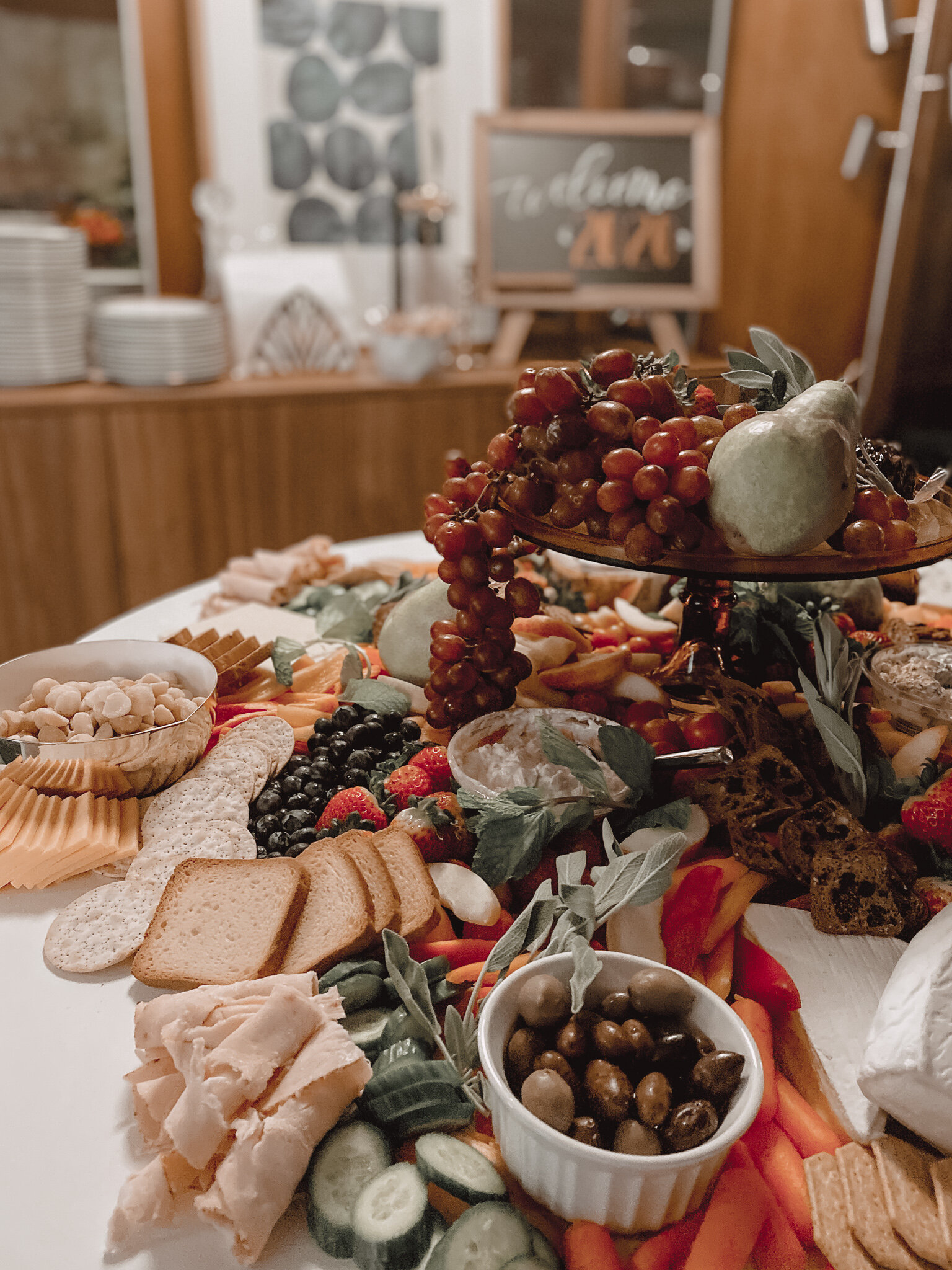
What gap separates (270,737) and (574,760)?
425 mm

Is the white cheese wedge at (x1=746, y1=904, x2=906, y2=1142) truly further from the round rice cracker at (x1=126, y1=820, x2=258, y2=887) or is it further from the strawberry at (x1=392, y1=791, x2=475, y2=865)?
the round rice cracker at (x1=126, y1=820, x2=258, y2=887)

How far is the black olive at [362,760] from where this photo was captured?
1229mm

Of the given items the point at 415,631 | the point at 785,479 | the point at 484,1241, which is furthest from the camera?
the point at 415,631

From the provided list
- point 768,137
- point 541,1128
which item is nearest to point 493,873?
point 541,1128

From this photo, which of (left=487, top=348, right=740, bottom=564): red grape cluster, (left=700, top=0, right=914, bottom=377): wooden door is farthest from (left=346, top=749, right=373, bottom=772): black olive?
(left=700, top=0, right=914, bottom=377): wooden door

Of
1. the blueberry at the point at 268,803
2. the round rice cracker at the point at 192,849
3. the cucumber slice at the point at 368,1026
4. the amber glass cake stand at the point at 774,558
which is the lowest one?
the cucumber slice at the point at 368,1026

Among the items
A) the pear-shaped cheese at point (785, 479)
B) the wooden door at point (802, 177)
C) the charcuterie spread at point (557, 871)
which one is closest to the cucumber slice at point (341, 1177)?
the charcuterie spread at point (557, 871)

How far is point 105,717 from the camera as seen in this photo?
3.82 ft

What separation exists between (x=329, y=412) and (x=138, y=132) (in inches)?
39.1

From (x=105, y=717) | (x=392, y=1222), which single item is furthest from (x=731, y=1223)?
(x=105, y=717)

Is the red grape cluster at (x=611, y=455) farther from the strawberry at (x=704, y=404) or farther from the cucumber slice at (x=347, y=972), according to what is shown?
the cucumber slice at (x=347, y=972)

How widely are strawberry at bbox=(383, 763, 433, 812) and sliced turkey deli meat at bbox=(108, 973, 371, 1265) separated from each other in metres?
0.33

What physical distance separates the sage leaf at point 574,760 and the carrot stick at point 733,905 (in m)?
0.16

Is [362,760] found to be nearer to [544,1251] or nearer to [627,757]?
[627,757]
